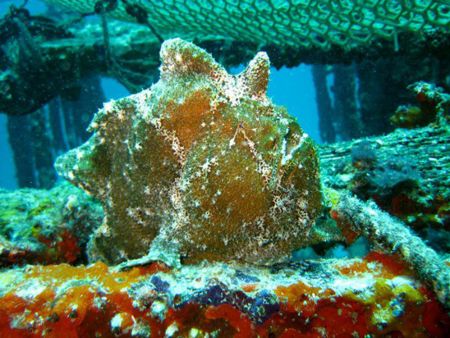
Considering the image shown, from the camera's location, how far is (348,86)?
12125mm

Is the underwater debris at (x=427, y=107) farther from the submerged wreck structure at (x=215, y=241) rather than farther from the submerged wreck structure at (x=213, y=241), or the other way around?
the submerged wreck structure at (x=215, y=241)

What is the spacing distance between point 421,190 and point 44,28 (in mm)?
9329

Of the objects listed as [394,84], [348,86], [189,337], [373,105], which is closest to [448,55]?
[394,84]

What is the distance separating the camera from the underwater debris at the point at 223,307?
5.47 feet

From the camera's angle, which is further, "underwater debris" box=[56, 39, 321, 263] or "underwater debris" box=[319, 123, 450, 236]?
"underwater debris" box=[319, 123, 450, 236]

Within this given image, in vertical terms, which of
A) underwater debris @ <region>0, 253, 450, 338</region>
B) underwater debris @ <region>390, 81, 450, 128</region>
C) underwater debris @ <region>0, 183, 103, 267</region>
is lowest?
underwater debris @ <region>0, 253, 450, 338</region>

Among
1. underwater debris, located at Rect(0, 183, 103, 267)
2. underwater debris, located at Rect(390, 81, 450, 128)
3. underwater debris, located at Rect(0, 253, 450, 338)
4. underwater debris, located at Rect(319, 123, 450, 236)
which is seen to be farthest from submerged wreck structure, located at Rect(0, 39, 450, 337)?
underwater debris, located at Rect(390, 81, 450, 128)

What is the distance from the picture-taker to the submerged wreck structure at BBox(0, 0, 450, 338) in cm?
172

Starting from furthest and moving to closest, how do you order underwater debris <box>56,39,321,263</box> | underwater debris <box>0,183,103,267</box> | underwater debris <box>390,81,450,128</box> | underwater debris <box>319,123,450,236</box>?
underwater debris <box>390,81,450,128</box> → underwater debris <box>319,123,450,236</box> → underwater debris <box>0,183,103,267</box> → underwater debris <box>56,39,321,263</box>

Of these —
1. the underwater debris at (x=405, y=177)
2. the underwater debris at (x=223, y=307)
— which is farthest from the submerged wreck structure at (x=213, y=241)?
the underwater debris at (x=405, y=177)

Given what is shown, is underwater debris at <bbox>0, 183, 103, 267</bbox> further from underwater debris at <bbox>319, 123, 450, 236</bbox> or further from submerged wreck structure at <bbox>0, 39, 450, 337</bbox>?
underwater debris at <bbox>319, 123, 450, 236</bbox>

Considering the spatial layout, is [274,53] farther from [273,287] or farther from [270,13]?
[273,287]

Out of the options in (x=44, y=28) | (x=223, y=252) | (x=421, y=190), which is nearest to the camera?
(x=223, y=252)

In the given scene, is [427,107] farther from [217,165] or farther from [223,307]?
[223,307]
